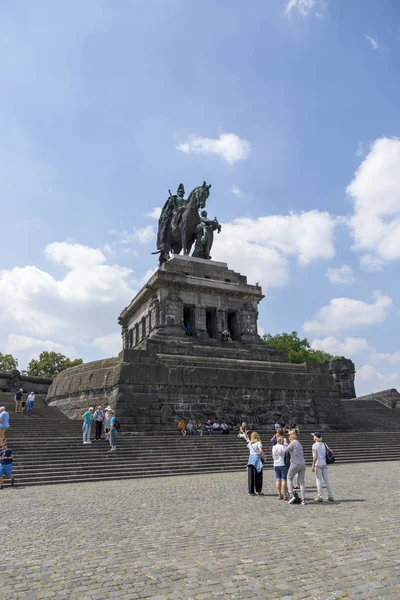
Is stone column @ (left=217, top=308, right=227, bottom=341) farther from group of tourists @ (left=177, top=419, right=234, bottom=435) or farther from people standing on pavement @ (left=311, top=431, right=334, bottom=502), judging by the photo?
people standing on pavement @ (left=311, top=431, right=334, bottom=502)

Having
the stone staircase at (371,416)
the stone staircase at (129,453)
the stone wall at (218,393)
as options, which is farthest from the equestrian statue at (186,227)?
the stone staircase at (129,453)

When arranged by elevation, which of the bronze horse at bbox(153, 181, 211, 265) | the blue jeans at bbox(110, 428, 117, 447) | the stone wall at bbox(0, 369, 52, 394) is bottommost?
the blue jeans at bbox(110, 428, 117, 447)

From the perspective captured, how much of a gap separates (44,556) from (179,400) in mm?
15664

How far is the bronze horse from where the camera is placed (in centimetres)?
3338

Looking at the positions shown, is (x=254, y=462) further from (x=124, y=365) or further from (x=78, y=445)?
(x=124, y=365)

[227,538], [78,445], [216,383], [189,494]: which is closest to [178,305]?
[216,383]

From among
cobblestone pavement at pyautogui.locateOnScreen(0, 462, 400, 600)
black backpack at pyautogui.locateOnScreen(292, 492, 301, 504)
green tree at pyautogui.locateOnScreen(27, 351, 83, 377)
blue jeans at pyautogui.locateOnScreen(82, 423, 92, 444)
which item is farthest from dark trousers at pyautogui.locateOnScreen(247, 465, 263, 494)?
green tree at pyautogui.locateOnScreen(27, 351, 83, 377)

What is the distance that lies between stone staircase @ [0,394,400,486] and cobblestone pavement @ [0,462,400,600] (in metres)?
3.19

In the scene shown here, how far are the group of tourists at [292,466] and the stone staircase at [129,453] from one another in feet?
16.1

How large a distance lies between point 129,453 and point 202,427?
5.70 metres

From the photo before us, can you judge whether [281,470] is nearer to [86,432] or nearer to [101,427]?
[86,432]

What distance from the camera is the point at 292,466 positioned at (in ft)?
28.0

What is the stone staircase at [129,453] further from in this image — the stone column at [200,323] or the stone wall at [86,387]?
the stone column at [200,323]

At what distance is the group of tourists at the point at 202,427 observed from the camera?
18989 mm
